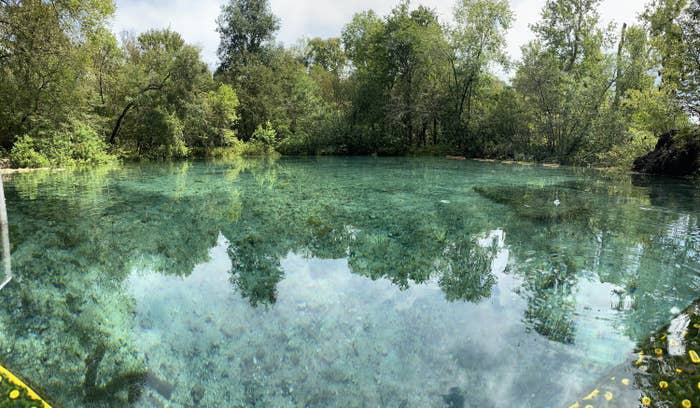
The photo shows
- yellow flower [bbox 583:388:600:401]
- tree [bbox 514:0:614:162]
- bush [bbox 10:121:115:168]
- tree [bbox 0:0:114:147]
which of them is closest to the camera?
yellow flower [bbox 583:388:600:401]

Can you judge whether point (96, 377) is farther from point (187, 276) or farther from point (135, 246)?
point (135, 246)

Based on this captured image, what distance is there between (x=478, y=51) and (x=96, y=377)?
30.7 meters

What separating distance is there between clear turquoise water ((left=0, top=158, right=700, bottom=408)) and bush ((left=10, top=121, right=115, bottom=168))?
10.0m

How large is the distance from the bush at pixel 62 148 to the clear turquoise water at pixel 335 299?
10.0 meters

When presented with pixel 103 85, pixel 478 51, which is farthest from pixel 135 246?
pixel 478 51

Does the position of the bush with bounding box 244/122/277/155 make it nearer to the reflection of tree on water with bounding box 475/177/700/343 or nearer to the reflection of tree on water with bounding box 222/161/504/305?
the reflection of tree on water with bounding box 222/161/504/305

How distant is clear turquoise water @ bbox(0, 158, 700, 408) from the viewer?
2.91 metres

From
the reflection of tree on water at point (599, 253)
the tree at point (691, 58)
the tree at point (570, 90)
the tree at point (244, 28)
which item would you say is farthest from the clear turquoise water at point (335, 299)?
the tree at point (244, 28)

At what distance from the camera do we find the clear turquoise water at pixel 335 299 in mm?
2912

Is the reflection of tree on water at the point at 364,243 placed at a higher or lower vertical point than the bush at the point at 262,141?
lower

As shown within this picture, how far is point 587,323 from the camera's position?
3.85m

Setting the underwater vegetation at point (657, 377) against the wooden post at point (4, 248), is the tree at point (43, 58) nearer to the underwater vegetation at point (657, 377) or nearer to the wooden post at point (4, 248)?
the wooden post at point (4, 248)

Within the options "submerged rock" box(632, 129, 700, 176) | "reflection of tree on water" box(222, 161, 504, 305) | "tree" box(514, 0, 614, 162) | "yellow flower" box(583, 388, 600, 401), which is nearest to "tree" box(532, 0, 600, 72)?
"tree" box(514, 0, 614, 162)

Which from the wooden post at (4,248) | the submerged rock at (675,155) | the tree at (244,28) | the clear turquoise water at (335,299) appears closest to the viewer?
the clear turquoise water at (335,299)
